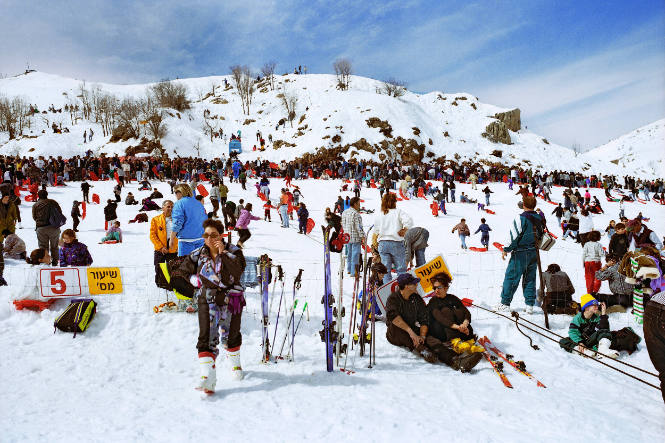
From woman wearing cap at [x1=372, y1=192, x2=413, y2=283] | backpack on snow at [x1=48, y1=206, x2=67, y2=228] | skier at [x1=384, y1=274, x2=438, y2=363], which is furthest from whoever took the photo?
backpack on snow at [x1=48, y1=206, x2=67, y2=228]

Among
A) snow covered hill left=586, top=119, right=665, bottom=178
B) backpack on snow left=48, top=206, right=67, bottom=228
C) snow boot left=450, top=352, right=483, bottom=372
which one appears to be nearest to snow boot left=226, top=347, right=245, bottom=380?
snow boot left=450, top=352, right=483, bottom=372

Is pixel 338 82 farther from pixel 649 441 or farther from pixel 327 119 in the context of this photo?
pixel 649 441

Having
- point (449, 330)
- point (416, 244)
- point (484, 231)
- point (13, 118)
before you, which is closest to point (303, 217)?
A: point (484, 231)

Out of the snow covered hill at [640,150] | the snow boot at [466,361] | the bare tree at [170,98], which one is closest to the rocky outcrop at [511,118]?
the snow covered hill at [640,150]

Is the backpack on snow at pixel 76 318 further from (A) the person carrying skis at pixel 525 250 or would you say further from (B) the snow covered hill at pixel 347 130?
(B) the snow covered hill at pixel 347 130

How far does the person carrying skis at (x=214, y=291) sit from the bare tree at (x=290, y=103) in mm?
64526

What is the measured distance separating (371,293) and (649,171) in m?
100.0

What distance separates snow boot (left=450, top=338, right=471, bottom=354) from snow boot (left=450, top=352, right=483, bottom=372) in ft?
0.46

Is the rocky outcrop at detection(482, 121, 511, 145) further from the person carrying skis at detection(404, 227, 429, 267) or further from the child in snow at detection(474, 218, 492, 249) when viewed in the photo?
the person carrying skis at detection(404, 227, 429, 267)

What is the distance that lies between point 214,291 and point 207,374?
34.0 inches

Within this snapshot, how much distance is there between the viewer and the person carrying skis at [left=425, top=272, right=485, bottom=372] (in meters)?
4.88

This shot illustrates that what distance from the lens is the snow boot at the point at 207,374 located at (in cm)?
385

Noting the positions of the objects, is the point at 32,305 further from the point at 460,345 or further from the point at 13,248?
the point at 460,345

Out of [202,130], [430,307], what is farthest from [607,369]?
[202,130]
